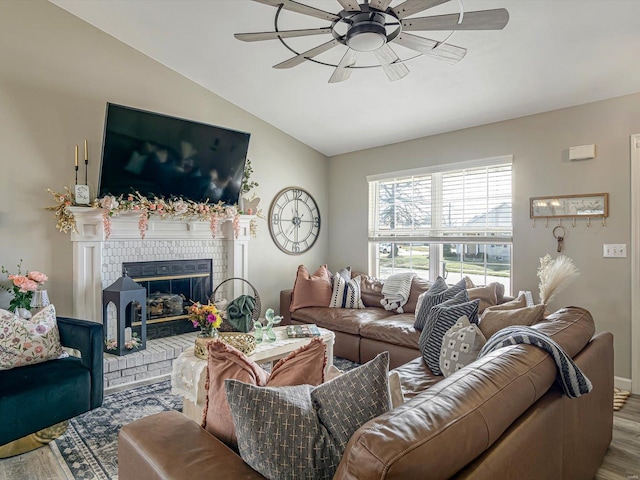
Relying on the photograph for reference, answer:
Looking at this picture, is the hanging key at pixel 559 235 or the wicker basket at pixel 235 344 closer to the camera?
the wicker basket at pixel 235 344

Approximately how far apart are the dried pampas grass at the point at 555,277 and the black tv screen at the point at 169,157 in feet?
10.2

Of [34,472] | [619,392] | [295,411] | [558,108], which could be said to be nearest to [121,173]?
[34,472]

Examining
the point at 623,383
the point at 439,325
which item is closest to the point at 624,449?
the point at 623,383

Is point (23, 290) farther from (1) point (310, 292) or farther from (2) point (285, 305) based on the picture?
(1) point (310, 292)

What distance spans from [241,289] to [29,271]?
199cm

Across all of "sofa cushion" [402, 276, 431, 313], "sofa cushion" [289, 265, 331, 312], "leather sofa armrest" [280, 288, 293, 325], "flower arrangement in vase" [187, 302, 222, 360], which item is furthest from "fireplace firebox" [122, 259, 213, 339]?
"sofa cushion" [402, 276, 431, 313]

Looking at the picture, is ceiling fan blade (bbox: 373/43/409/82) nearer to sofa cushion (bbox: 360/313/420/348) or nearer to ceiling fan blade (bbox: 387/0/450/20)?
ceiling fan blade (bbox: 387/0/450/20)

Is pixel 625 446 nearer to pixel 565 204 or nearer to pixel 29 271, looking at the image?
pixel 565 204

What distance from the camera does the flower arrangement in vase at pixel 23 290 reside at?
2.86m

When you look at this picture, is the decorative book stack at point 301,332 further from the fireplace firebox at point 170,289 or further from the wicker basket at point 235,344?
the fireplace firebox at point 170,289

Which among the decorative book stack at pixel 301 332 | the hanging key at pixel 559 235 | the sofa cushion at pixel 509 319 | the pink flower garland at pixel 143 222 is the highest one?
the pink flower garland at pixel 143 222

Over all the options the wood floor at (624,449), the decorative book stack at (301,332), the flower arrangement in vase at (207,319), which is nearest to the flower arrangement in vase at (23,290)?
the flower arrangement in vase at (207,319)

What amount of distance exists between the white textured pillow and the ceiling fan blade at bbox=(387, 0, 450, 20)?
3.01 meters

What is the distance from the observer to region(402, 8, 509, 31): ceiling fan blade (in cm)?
171
